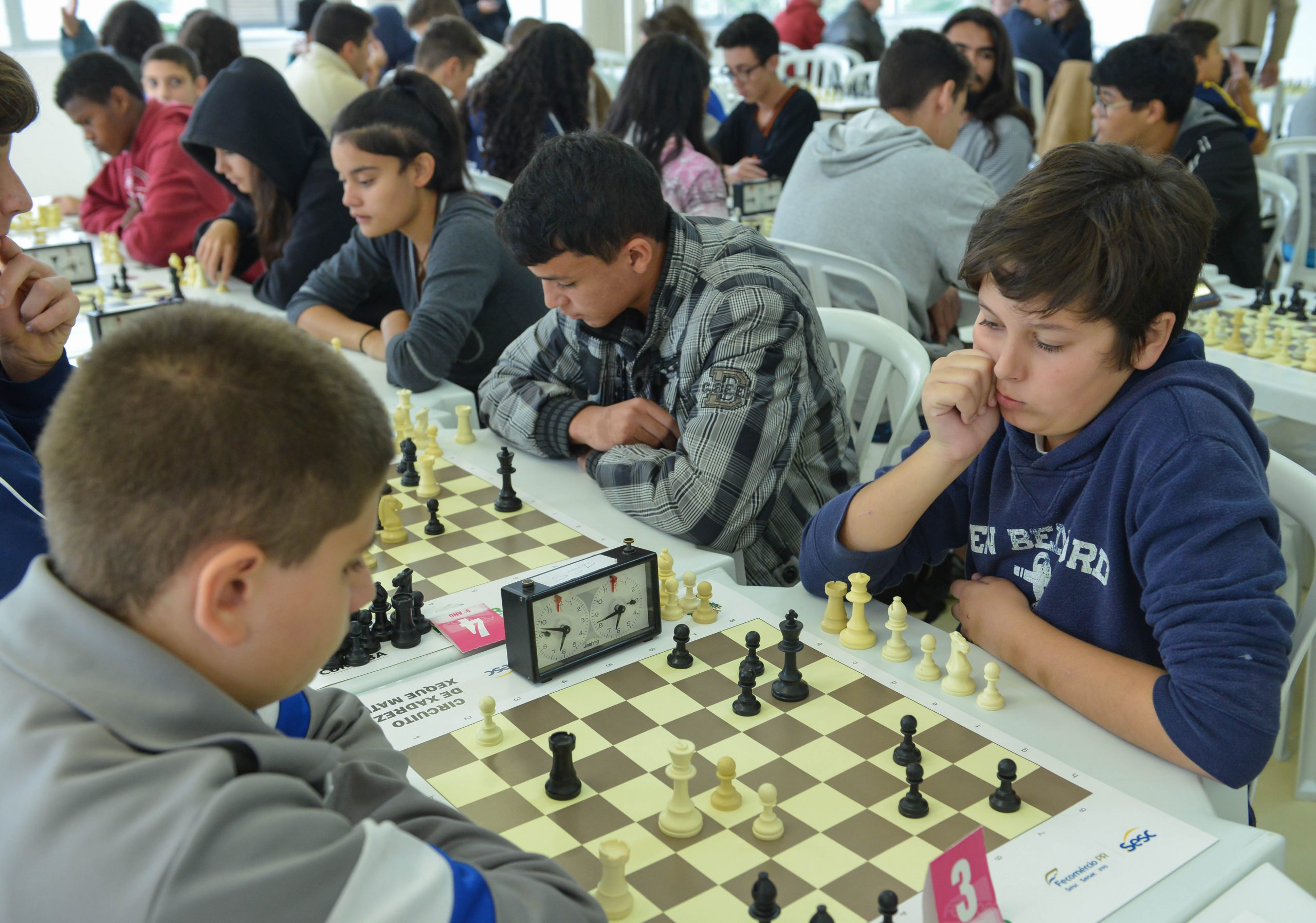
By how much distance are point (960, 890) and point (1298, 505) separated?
2.94 feet

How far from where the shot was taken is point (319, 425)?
81 cm

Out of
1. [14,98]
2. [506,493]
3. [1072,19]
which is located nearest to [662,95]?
[506,493]

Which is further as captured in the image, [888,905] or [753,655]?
[753,655]

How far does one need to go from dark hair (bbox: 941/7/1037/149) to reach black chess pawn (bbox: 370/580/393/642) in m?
4.13

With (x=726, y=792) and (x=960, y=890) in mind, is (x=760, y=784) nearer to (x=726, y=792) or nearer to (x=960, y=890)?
(x=726, y=792)

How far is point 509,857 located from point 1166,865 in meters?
0.64

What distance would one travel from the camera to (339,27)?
5566mm

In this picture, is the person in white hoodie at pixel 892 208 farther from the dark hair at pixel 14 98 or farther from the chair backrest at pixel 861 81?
the chair backrest at pixel 861 81

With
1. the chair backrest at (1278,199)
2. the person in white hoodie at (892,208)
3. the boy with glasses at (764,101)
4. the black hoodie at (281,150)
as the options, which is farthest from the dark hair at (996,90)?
the black hoodie at (281,150)

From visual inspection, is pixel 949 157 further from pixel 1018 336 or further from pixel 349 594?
pixel 349 594

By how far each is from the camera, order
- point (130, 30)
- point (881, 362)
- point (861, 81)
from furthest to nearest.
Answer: point (861, 81)
point (130, 30)
point (881, 362)

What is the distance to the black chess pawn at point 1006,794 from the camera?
1153 millimetres

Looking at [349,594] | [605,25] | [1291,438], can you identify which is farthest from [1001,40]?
[605,25]

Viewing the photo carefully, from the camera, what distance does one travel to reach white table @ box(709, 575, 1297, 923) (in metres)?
1.04
